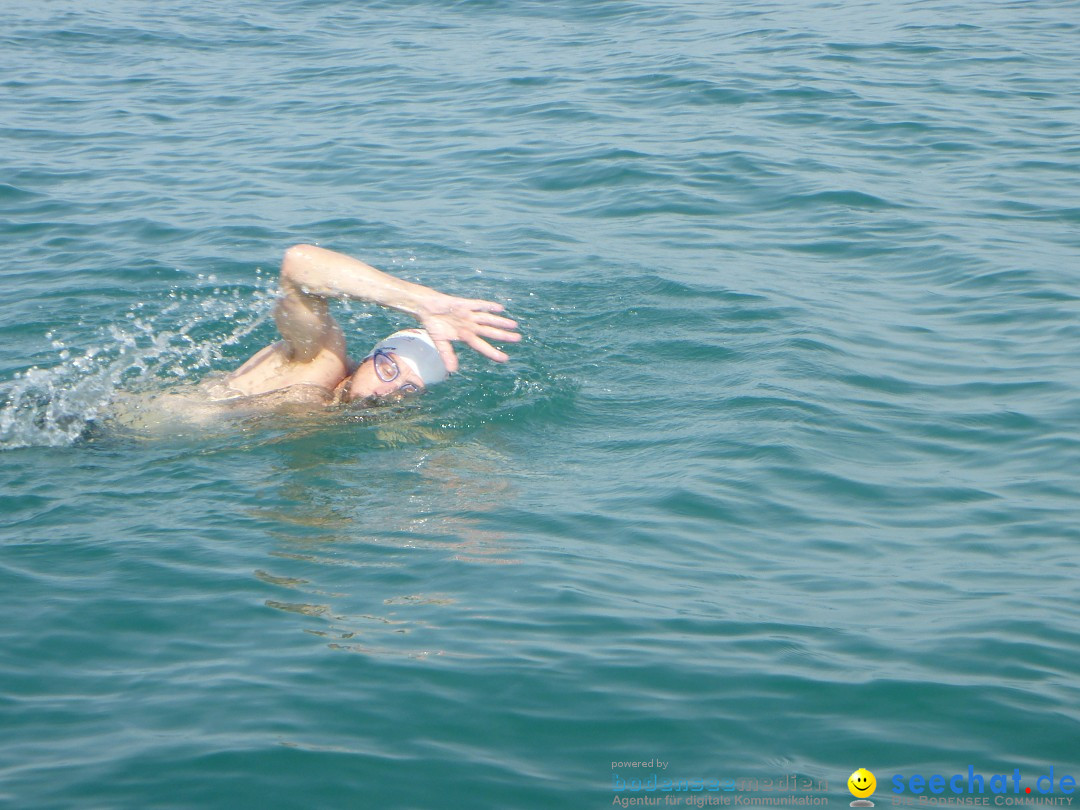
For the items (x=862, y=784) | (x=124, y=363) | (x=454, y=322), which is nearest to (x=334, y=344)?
(x=454, y=322)

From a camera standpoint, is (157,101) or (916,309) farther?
(157,101)

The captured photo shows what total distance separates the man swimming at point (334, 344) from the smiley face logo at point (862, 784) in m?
2.67

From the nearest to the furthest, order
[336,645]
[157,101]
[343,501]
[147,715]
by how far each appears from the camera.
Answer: [147,715] → [336,645] → [343,501] → [157,101]

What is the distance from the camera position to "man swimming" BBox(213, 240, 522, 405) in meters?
5.65

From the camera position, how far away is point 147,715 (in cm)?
404

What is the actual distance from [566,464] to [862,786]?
113 inches

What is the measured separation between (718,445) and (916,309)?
2.80 m

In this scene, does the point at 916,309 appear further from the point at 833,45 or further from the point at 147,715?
the point at 833,45

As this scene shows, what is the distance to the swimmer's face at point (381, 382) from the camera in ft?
21.8

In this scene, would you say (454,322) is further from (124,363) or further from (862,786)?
(124,363)

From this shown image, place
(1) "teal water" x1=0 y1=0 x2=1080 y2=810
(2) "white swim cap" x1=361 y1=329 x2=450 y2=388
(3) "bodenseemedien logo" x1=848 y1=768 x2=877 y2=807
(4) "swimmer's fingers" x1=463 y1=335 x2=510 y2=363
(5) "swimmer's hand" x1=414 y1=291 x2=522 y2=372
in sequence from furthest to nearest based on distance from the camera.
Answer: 1. (2) "white swim cap" x1=361 y1=329 x2=450 y2=388
2. (5) "swimmer's hand" x1=414 y1=291 x2=522 y2=372
3. (4) "swimmer's fingers" x1=463 y1=335 x2=510 y2=363
4. (1) "teal water" x1=0 y1=0 x2=1080 y2=810
5. (3) "bodenseemedien logo" x1=848 y1=768 x2=877 y2=807

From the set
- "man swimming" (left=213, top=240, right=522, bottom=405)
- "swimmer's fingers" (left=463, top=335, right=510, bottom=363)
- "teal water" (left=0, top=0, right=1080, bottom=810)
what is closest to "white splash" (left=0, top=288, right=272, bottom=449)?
"teal water" (left=0, top=0, right=1080, bottom=810)

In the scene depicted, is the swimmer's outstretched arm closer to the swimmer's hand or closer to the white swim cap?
the swimmer's hand

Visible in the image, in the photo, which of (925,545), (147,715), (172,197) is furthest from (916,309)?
(172,197)
